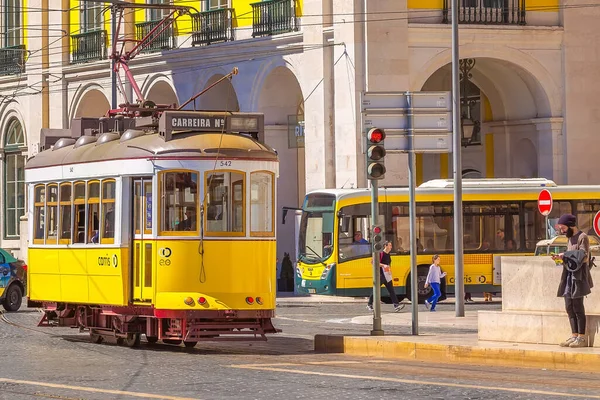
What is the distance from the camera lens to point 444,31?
4362 cm

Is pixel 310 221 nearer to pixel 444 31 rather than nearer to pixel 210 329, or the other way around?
pixel 444 31

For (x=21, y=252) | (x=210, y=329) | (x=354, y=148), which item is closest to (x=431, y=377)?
(x=210, y=329)

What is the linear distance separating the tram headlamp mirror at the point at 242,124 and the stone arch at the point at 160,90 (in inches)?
1057

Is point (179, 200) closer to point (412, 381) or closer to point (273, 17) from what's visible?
point (412, 381)

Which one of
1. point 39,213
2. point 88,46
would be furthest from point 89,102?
point 39,213

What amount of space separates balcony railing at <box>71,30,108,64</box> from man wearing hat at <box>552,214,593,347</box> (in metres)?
35.0

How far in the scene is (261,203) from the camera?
904 inches

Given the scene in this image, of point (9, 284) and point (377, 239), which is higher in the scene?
point (377, 239)

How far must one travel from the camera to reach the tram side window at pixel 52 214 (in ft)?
82.5

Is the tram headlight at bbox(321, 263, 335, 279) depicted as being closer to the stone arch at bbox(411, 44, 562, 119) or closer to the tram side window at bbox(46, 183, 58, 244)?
the stone arch at bbox(411, 44, 562, 119)

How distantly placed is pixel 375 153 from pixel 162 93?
29.3m

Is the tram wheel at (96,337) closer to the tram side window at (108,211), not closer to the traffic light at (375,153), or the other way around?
the tram side window at (108,211)

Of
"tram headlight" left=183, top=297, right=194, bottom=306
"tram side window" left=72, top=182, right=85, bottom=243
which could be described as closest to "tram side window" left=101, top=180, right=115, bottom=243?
"tram side window" left=72, top=182, right=85, bottom=243

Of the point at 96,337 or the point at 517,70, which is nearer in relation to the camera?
the point at 96,337
